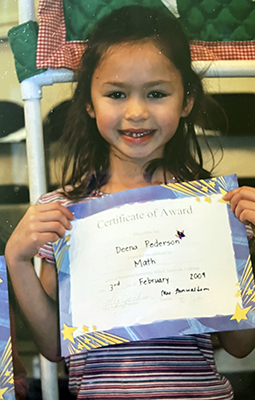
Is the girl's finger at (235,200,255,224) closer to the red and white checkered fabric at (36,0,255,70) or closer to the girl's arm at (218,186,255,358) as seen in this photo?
the girl's arm at (218,186,255,358)

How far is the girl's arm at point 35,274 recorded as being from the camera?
2.03 feet

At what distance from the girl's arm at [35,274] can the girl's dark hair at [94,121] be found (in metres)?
0.07

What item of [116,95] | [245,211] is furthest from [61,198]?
[245,211]

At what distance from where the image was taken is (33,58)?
0.66 metres

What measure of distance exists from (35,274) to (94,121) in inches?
10.2

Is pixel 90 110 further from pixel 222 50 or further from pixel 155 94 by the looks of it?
pixel 222 50

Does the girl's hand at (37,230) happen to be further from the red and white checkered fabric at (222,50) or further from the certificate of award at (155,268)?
the red and white checkered fabric at (222,50)

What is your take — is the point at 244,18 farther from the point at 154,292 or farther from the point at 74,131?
the point at 154,292

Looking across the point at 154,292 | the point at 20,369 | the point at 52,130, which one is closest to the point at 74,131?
the point at 52,130

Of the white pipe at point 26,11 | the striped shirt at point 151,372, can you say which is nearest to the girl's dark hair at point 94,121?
the white pipe at point 26,11

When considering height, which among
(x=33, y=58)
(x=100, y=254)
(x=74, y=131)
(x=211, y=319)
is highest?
(x=33, y=58)

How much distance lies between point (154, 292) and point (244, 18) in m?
0.46

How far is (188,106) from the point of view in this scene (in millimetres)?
656

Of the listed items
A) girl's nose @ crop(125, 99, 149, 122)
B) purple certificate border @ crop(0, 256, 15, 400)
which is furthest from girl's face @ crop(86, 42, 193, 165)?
purple certificate border @ crop(0, 256, 15, 400)
